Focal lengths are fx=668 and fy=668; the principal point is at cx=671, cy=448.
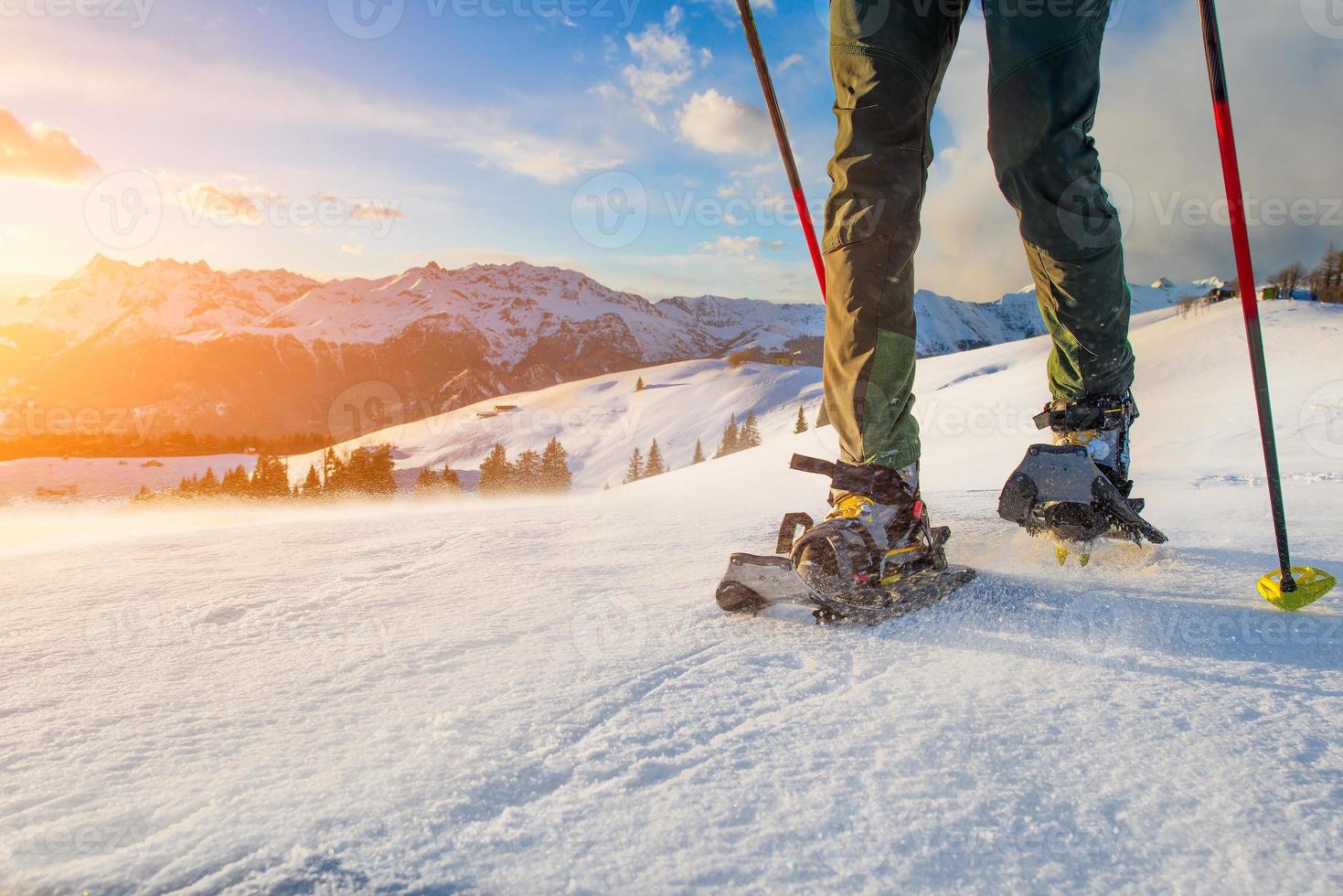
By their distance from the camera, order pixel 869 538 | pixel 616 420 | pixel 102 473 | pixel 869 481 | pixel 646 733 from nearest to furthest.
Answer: pixel 646 733 → pixel 869 538 → pixel 869 481 → pixel 102 473 → pixel 616 420

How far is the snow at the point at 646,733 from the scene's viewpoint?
589mm

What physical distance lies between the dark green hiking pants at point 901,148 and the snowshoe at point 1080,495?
12.9 inches

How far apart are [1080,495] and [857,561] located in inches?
28.7

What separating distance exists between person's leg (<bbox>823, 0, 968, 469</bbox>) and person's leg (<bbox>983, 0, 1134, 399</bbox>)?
0.68 feet

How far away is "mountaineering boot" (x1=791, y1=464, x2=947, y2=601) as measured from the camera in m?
1.28

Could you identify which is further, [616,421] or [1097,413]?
[616,421]

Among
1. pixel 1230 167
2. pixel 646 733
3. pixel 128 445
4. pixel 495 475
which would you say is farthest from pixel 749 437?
pixel 128 445

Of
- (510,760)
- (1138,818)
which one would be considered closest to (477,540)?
(510,760)

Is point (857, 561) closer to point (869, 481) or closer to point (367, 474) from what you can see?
point (869, 481)

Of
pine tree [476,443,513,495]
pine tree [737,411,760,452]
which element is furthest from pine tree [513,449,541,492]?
pine tree [737,411,760,452]

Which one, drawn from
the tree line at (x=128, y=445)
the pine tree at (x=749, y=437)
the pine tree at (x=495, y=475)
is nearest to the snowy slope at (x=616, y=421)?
the pine tree at (x=749, y=437)

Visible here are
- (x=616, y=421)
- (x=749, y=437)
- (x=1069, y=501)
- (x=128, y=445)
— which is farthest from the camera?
(x=128, y=445)

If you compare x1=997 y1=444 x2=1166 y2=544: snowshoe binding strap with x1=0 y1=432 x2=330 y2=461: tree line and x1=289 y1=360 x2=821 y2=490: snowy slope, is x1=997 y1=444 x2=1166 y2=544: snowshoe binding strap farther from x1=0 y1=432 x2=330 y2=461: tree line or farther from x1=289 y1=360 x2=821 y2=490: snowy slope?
x1=0 y1=432 x2=330 y2=461: tree line

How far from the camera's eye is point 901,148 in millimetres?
1575
